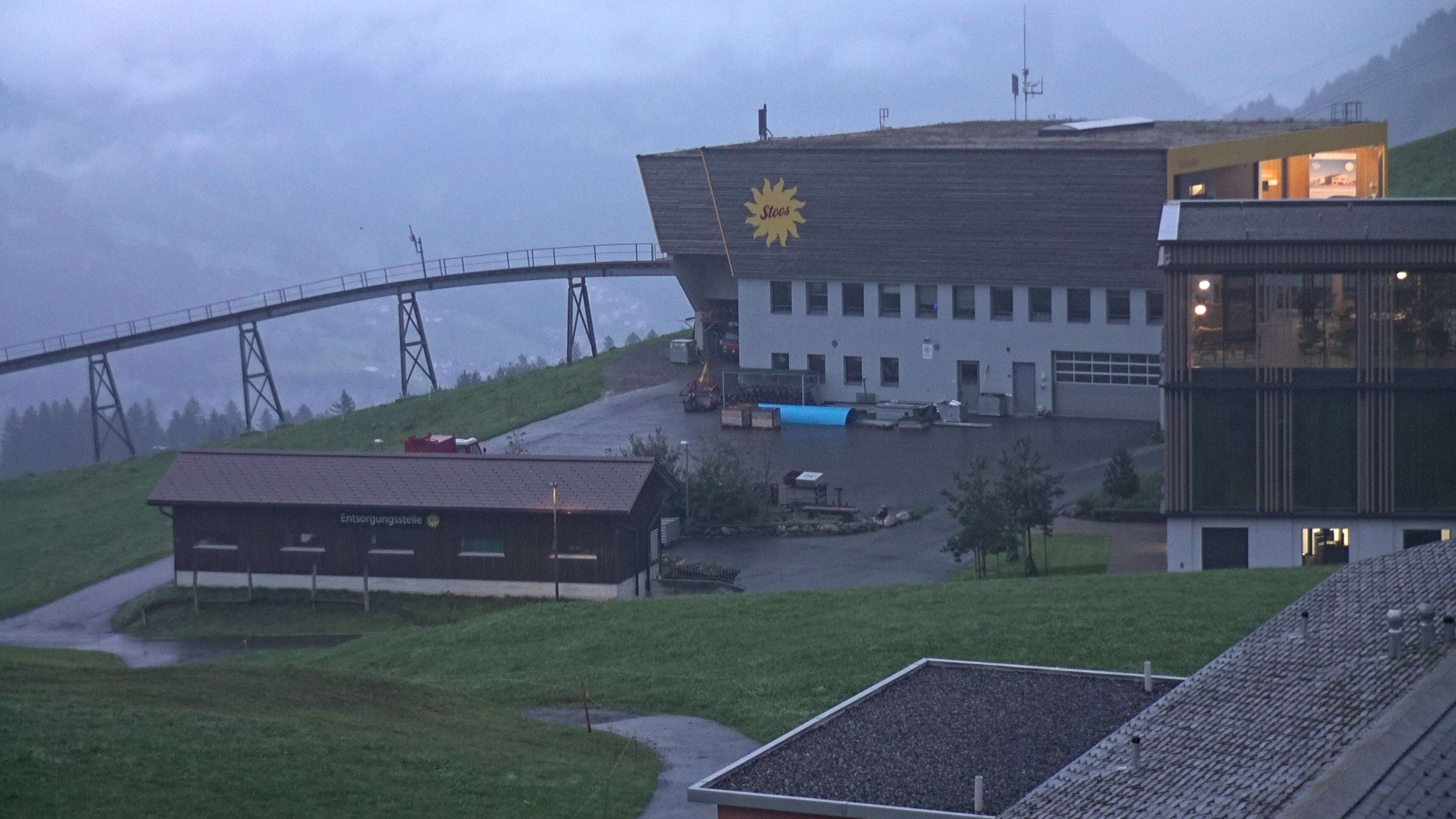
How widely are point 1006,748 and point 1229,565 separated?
59.2ft

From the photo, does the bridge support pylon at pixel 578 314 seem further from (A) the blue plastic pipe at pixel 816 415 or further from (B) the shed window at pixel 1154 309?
(B) the shed window at pixel 1154 309

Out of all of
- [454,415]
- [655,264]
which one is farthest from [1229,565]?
[655,264]

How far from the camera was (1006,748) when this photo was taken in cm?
1595

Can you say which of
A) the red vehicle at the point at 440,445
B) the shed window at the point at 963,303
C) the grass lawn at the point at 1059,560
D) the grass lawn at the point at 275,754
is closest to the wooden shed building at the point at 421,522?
the grass lawn at the point at 1059,560

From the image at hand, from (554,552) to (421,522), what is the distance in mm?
3505

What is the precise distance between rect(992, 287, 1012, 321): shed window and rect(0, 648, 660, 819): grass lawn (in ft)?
110

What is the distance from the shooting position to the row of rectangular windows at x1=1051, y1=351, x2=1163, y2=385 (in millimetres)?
50812

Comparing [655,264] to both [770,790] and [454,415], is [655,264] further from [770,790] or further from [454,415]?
[770,790]

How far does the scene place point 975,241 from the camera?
2050 inches

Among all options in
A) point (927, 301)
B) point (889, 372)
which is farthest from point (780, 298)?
point (927, 301)

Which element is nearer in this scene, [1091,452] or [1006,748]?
[1006,748]

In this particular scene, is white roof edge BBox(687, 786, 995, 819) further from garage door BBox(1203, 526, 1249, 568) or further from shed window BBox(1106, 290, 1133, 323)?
shed window BBox(1106, 290, 1133, 323)

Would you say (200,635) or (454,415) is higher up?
(454,415)

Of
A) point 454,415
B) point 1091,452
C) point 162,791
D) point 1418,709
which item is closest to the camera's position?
point 1418,709
